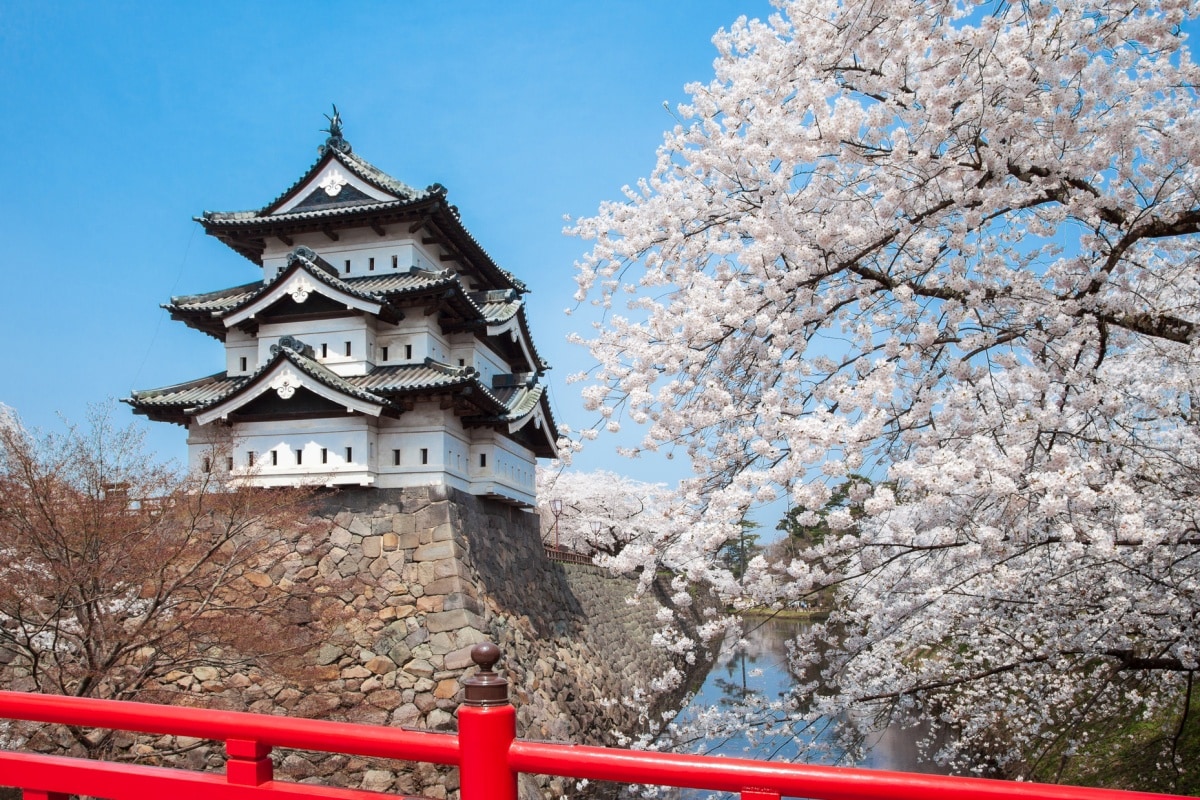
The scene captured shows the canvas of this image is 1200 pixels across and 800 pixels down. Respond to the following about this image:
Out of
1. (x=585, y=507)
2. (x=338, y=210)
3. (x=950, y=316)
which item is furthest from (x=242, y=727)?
(x=585, y=507)

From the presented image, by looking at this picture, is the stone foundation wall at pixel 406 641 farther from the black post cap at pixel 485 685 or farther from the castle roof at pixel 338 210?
the black post cap at pixel 485 685

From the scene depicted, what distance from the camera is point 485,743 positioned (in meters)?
2.17

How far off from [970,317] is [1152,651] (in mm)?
3308

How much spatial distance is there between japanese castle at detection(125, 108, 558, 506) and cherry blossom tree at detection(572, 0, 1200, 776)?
23.2 feet

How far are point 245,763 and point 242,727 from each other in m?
0.12

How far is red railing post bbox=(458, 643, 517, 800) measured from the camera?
2.17 m

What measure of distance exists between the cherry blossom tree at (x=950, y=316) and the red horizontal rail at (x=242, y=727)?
91.1 inches

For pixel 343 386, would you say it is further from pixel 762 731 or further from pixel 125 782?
pixel 125 782

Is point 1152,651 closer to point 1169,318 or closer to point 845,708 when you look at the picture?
point 845,708

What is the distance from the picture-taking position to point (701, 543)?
436 cm

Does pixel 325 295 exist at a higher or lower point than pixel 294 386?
higher

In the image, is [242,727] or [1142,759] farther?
[1142,759]

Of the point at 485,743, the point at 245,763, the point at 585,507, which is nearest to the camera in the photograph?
the point at 485,743

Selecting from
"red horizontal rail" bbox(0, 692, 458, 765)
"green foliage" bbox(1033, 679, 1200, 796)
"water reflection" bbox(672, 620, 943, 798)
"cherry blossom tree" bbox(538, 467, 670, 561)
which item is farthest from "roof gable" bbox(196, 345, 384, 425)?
"cherry blossom tree" bbox(538, 467, 670, 561)
